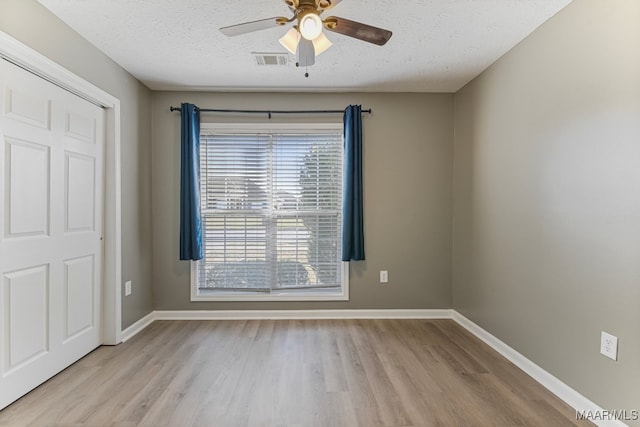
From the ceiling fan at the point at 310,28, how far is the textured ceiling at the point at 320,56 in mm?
409

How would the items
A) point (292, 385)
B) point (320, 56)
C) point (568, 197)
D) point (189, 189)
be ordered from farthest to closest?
point (189, 189) → point (320, 56) → point (292, 385) → point (568, 197)

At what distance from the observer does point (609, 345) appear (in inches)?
70.2

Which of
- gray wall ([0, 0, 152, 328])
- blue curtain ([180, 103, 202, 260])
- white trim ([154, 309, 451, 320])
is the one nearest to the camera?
gray wall ([0, 0, 152, 328])

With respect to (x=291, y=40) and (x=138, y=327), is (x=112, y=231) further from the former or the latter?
(x=291, y=40)

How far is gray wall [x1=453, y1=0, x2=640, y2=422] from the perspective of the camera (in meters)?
1.71

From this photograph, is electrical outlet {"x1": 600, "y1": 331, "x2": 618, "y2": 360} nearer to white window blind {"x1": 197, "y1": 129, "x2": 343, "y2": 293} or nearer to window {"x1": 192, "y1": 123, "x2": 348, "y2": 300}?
window {"x1": 192, "y1": 123, "x2": 348, "y2": 300}

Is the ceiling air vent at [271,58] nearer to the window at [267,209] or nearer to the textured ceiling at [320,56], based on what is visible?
the textured ceiling at [320,56]

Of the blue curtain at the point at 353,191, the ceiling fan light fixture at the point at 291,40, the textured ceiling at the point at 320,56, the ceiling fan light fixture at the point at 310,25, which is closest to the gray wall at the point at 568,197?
the textured ceiling at the point at 320,56

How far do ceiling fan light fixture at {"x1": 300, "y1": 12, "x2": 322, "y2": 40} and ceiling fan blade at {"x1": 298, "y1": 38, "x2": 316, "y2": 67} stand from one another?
0.60 feet

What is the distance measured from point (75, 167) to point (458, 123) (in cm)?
358

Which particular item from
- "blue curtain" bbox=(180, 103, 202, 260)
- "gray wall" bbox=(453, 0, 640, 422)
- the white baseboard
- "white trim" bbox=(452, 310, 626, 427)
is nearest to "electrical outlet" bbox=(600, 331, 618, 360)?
"gray wall" bbox=(453, 0, 640, 422)

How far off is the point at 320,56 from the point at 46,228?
7.90 ft

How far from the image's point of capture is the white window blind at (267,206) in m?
3.64

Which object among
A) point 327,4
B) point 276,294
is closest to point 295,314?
point 276,294
